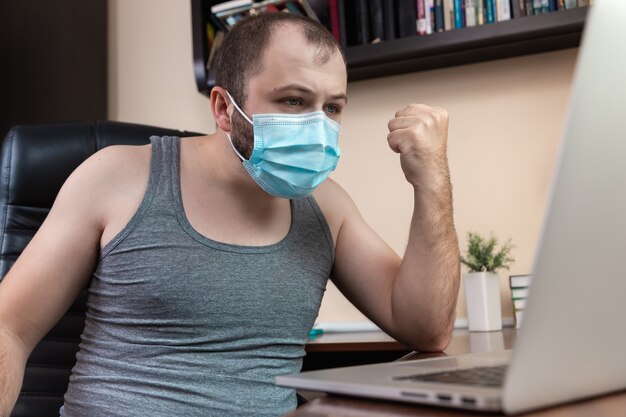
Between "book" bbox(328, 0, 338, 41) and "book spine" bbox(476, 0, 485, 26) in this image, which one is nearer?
"book spine" bbox(476, 0, 485, 26)

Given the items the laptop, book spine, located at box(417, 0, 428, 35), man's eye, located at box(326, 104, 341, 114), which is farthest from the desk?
book spine, located at box(417, 0, 428, 35)

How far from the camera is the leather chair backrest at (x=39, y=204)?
1.26m

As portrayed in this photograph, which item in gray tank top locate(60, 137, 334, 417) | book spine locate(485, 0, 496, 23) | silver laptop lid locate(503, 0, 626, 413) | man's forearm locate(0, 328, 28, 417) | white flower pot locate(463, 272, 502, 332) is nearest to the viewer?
silver laptop lid locate(503, 0, 626, 413)

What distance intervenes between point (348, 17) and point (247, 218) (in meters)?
0.91

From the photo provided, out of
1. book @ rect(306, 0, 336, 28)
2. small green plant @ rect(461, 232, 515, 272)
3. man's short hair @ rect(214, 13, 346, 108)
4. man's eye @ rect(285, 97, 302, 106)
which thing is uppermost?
book @ rect(306, 0, 336, 28)

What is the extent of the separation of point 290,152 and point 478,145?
32.4 inches

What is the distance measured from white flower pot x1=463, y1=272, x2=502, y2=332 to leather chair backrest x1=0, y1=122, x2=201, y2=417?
0.88m

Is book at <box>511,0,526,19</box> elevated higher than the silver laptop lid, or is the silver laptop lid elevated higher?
book at <box>511,0,526,19</box>

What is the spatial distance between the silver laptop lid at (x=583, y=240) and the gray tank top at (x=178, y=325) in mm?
661

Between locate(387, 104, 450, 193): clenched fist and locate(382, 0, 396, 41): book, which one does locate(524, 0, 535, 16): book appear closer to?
locate(382, 0, 396, 41): book

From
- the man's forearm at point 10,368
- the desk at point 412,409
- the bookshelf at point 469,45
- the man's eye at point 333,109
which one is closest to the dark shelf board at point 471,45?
the bookshelf at point 469,45

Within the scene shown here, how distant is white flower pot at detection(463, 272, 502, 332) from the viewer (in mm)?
1572

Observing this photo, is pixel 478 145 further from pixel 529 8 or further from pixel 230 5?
pixel 230 5

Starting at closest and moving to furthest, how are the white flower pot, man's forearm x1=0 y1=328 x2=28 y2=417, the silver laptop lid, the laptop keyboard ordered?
1. the silver laptop lid
2. the laptop keyboard
3. man's forearm x1=0 y1=328 x2=28 y2=417
4. the white flower pot
